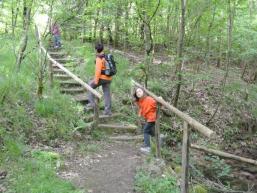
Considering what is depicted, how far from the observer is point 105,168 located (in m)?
8.15

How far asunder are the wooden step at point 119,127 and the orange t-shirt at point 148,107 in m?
2.03

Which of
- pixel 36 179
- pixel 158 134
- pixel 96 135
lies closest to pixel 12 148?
pixel 36 179

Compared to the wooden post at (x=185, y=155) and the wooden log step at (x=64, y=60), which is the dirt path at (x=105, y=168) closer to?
the wooden post at (x=185, y=155)

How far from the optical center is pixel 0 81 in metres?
9.73

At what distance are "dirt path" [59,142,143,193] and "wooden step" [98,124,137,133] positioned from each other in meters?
1.00

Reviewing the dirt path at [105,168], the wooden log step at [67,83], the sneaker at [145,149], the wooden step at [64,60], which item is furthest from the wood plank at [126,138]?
the wooden step at [64,60]

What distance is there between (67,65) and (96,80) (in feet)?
13.8

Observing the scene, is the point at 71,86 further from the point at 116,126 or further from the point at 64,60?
the point at 116,126

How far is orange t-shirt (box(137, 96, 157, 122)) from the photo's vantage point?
29.3 ft

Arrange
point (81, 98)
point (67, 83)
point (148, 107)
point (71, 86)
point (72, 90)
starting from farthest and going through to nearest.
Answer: point (71, 86) → point (67, 83) → point (72, 90) → point (81, 98) → point (148, 107)

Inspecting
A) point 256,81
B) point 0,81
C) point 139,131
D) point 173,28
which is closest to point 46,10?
point 0,81

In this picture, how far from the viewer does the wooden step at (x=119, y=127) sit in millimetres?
10758

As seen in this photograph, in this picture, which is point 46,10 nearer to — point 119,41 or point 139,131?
point 139,131

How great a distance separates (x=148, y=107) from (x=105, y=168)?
5.75 ft
